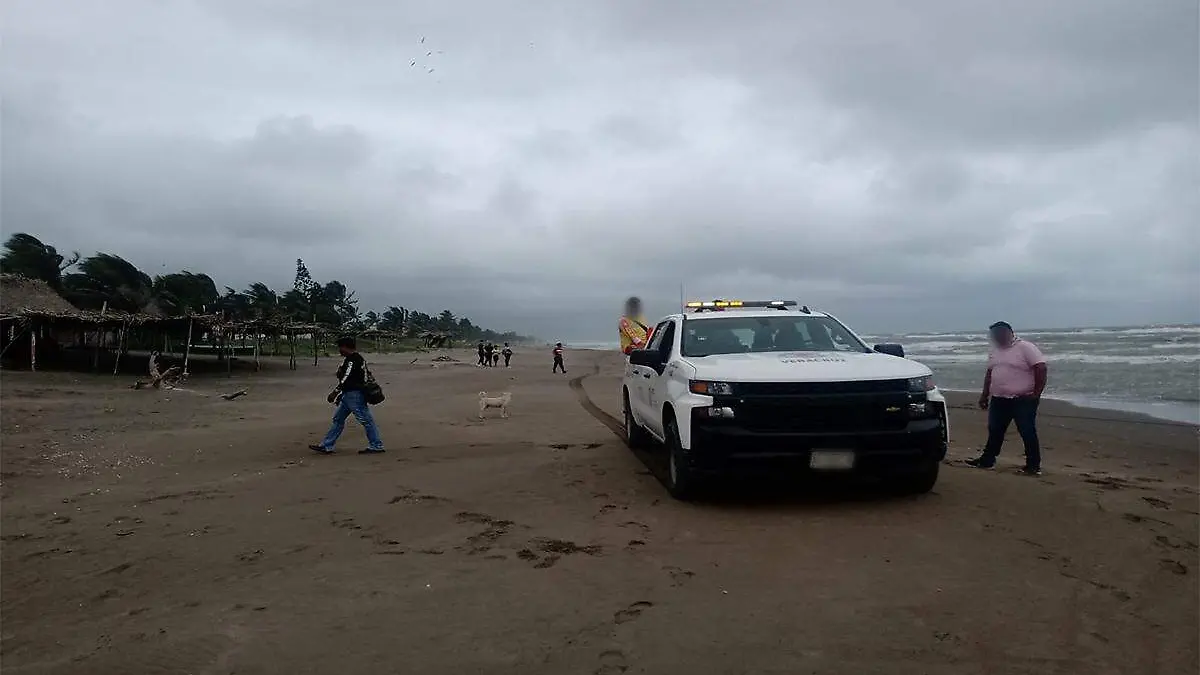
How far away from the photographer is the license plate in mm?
5590

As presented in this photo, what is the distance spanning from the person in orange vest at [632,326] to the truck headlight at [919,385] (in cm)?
557

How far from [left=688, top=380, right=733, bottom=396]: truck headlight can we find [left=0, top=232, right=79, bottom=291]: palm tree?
4620 cm

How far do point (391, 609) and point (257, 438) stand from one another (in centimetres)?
790

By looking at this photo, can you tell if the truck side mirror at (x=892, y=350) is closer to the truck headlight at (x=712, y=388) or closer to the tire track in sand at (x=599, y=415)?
the truck headlight at (x=712, y=388)

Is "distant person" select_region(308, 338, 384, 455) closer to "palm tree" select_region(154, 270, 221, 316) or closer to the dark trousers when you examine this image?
the dark trousers

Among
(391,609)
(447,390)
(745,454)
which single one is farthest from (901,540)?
(447,390)

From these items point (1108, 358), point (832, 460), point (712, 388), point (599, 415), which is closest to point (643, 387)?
point (712, 388)

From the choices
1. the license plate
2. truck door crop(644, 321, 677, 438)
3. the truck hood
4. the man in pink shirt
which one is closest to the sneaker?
the man in pink shirt

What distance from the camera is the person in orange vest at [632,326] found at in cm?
1128

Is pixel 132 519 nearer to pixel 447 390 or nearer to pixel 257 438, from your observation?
pixel 257 438

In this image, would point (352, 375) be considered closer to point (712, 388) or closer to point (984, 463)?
point (712, 388)

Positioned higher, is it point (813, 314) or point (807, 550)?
point (813, 314)

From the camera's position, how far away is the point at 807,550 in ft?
15.7

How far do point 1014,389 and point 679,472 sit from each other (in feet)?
12.9
